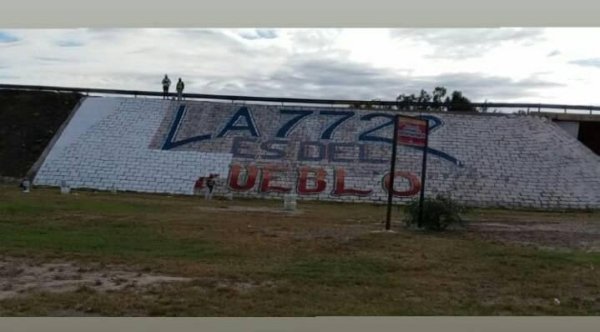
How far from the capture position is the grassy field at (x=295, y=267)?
7.66 m

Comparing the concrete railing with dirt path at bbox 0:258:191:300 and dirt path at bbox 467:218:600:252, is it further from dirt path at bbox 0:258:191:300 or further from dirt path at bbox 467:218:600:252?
dirt path at bbox 0:258:191:300

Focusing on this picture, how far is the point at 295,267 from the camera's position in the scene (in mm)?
10242

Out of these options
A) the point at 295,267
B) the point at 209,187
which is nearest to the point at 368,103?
the point at 209,187

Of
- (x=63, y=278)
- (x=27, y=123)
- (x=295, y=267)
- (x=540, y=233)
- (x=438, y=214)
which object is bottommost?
(x=63, y=278)

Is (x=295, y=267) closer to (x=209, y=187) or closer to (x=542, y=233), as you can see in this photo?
(x=542, y=233)

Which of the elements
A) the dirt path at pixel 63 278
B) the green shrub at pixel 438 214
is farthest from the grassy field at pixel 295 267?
the green shrub at pixel 438 214

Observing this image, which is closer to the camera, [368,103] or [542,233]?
[542,233]

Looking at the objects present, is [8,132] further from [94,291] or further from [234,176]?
[94,291]

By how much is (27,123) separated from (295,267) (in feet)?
102

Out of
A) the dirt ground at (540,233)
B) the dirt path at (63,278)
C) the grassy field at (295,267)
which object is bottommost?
the dirt path at (63,278)

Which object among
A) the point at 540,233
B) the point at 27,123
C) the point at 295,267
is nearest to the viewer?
the point at 295,267

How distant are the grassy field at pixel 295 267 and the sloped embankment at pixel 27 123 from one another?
17346 millimetres

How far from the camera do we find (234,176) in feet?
106

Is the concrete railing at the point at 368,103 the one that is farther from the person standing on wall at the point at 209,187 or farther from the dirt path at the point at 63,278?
Result: the dirt path at the point at 63,278
